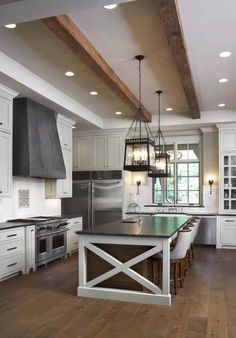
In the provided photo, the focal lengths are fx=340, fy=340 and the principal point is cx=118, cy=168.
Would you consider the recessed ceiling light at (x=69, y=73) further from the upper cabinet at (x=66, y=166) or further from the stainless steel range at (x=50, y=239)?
the stainless steel range at (x=50, y=239)

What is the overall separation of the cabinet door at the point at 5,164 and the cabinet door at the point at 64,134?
1716mm

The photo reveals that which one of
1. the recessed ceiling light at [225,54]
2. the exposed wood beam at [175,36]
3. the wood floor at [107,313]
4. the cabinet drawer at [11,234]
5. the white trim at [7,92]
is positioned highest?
the recessed ceiling light at [225,54]

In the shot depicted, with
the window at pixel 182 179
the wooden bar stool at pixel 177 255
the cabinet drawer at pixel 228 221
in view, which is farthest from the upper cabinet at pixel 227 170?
the wooden bar stool at pixel 177 255

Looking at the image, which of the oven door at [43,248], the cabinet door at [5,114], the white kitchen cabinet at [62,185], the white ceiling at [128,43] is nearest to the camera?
the white ceiling at [128,43]

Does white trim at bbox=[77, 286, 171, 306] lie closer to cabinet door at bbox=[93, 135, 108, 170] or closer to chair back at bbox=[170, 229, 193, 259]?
chair back at bbox=[170, 229, 193, 259]

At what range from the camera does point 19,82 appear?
16.5ft

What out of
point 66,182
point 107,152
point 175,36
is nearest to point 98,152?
point 107,152

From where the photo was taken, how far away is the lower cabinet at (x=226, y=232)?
7848 mm

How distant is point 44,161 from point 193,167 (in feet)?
14.0

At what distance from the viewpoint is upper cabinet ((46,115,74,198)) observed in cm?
706

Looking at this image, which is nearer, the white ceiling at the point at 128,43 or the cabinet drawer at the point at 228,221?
the white ceiling at the point at 128,43

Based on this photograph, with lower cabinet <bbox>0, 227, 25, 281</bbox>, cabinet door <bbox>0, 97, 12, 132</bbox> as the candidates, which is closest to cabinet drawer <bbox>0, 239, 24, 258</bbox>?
lower cabinet <bbox>0, 227, 25, 281</bbox>

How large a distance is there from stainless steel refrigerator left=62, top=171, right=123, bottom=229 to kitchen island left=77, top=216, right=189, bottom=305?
3.89m

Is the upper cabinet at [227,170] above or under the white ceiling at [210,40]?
under
